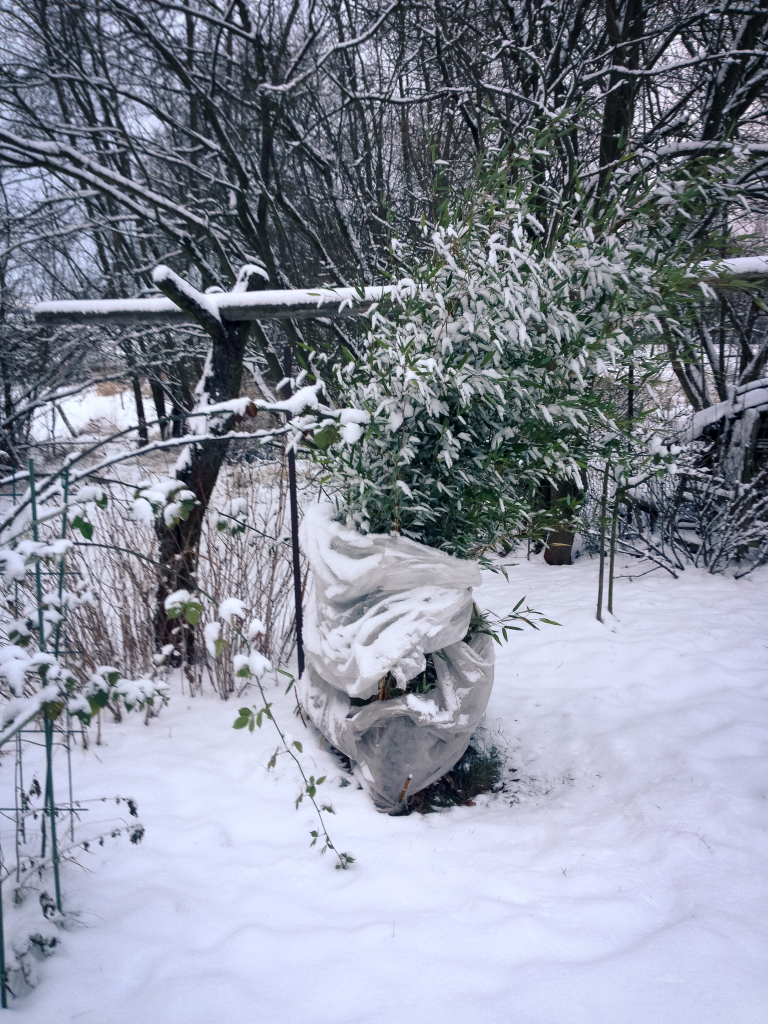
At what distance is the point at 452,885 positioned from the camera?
157 cm

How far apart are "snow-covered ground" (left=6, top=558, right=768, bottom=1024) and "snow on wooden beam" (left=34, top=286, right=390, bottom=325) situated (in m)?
1.77

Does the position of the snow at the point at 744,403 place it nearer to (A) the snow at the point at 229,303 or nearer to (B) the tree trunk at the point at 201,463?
(A) the snow at the point at 229,303

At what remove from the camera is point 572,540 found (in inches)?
195

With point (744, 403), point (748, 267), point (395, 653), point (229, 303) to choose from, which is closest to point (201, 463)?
point (229, 303)

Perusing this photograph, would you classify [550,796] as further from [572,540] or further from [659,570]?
[572,540]

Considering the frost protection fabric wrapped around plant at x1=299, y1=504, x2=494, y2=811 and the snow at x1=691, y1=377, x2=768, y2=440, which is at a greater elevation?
the snow at x1=691, y1=377, x2=768, y2=440

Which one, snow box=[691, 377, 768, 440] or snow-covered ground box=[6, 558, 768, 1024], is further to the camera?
snow box=[691, 377, 768, 440]

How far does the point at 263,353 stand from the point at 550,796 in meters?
4.83

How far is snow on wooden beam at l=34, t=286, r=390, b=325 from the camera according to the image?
2.30 meters

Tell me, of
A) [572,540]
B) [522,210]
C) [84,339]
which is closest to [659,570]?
[572,540]

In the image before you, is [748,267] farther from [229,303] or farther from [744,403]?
[744,403]

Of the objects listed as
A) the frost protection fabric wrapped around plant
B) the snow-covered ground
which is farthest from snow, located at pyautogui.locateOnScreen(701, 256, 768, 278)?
the snow-covered ground

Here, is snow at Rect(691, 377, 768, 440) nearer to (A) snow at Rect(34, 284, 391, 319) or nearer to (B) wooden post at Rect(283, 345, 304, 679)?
(A) snow at Rect(34, 284, 391, 319)

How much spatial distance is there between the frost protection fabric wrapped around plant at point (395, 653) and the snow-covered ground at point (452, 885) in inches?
7.5
